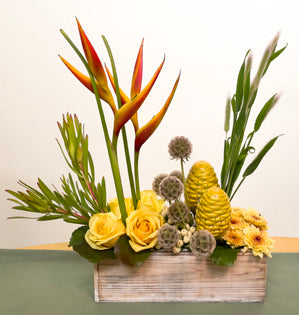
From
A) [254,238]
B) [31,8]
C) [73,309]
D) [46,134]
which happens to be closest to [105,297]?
[73,309]

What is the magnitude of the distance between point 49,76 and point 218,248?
155 cm

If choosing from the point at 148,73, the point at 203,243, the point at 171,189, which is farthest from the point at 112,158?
the point at 148,73

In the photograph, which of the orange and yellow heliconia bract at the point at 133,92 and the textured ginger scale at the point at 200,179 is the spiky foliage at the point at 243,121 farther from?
the orange and yellow heliconia bract at the point at 133,92

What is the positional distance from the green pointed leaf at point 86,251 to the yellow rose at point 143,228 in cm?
5

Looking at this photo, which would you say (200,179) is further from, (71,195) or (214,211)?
(71,195)

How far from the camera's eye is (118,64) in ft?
7.25

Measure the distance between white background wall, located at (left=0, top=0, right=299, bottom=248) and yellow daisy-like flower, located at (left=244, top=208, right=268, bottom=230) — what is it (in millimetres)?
1366

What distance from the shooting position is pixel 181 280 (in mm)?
877

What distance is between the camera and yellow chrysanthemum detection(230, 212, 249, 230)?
34.8 inches

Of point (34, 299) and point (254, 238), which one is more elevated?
point (254, 238)

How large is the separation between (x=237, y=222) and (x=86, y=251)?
0.30 m

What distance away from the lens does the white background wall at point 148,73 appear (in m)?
2.17

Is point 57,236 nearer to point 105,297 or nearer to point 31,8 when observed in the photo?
point 31,8

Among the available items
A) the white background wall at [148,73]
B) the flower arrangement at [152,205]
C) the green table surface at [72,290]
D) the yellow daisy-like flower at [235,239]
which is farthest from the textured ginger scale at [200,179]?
the white background wall at [148,73]
